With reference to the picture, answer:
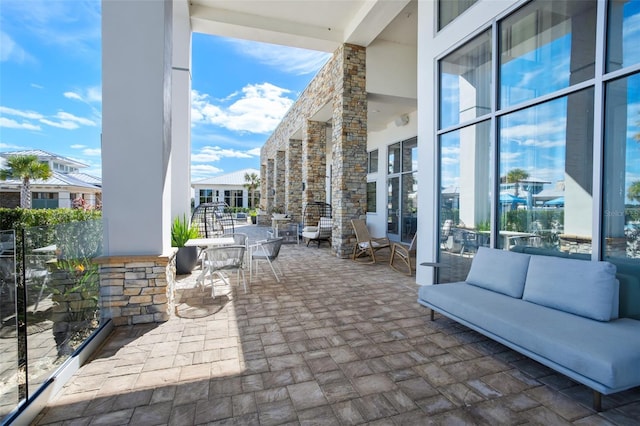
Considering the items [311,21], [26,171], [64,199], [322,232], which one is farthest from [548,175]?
[64,199]

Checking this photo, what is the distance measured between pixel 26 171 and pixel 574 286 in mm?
18330

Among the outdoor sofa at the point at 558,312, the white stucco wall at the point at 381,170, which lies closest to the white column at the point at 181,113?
the outdoor sofa at the point at 558,312

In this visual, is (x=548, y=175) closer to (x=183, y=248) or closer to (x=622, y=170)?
(x=622, y=170)

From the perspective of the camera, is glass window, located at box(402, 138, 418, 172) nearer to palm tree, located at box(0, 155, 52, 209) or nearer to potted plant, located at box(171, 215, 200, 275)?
potted plant, located at box(171, 215, 200, 275)

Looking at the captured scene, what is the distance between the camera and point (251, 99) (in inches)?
1730

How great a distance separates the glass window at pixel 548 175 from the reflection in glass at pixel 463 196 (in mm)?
241

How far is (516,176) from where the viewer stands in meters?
3.62

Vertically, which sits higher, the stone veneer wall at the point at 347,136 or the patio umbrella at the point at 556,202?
the stone veneer wall at the point at 347,136

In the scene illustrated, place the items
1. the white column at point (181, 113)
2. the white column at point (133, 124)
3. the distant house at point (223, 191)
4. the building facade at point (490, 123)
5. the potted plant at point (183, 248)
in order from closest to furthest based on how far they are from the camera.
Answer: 1. the building facade at point (490, 123)
2. the white column at point (133, 124)
3. the potted plant at point (183, 248)
4. the white column at point (181, 113)
5. the distant house at point (223, 191)

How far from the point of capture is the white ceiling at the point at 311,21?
21.0 ft

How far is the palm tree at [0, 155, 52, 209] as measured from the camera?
→ 13.0 meters

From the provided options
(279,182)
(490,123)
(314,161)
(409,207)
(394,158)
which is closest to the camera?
(490,123)

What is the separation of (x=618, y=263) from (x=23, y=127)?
90.3 feet

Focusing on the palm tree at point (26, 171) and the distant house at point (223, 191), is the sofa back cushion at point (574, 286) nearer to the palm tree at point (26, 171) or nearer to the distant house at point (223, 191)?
the palm tree at point (26, 171)
